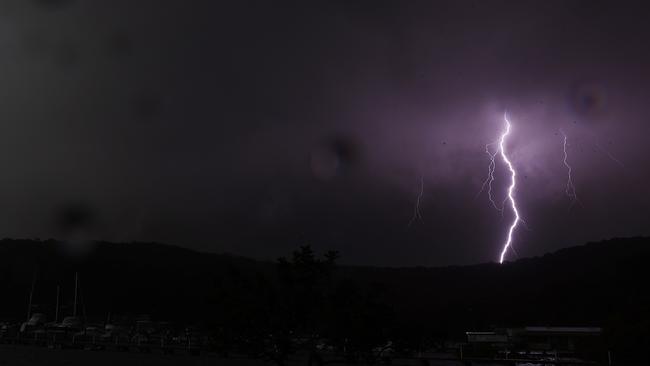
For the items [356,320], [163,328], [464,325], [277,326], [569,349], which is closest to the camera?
[277,326]

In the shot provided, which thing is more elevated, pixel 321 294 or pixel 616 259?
pixel 616 259

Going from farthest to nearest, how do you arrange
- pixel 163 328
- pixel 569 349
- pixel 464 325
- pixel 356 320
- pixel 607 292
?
pixel 163 328 < pixel 464 325 < pixel 607 292 < pixel 569 349 < pixel 356 320

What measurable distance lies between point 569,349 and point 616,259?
6400cm

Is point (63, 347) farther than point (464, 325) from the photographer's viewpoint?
No

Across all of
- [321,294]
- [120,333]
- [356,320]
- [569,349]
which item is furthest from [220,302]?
[120,333]

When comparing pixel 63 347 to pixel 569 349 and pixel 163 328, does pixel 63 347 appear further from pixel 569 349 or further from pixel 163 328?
pixel 569 349

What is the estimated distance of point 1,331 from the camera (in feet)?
526

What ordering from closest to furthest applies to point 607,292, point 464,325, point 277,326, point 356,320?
point 277,326, point 356,320, point 607,292, point 464,325

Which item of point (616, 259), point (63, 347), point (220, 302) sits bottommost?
point (63, 347)

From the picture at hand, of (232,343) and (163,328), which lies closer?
(232,343)

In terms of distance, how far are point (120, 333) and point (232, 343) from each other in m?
148

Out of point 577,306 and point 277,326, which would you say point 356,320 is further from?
point 577,306

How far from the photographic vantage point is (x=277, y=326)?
1009 inches

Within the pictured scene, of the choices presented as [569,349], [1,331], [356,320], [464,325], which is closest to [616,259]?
[464,325]
